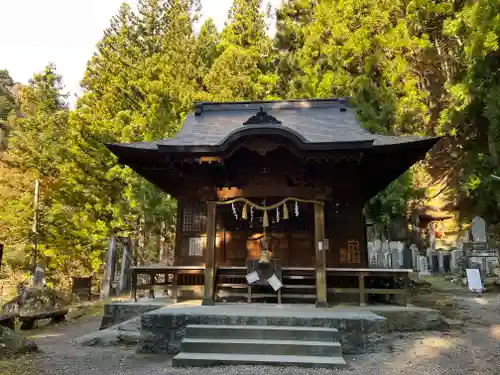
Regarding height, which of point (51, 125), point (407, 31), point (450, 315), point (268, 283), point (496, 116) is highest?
point (407, 31)

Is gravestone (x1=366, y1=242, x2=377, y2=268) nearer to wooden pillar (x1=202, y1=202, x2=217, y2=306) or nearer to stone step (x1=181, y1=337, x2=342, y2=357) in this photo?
wooden pillar (x1=202, y1=202, x2=217, y2=306)

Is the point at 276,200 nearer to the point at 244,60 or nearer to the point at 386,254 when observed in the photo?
the point at 386,254

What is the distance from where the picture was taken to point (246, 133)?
812cm

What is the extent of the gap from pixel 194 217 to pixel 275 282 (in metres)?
3.47

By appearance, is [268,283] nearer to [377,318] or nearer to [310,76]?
[377,318]

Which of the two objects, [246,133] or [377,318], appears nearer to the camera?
[377,318]

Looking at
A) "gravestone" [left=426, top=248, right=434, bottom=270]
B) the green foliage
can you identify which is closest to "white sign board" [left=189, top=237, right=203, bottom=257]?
the green foliage

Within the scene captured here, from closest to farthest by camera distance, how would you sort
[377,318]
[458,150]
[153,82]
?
[377,318]
[153,82]
[458,150]

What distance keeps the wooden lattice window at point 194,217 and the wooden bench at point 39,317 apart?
16.9ft

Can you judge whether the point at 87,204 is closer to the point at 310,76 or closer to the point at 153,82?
the point at 153,82

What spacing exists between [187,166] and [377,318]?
5.60 m

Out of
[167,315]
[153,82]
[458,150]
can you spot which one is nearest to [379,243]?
[458,150]

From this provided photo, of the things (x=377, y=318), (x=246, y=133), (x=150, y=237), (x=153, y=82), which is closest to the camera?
(x=377, y=318)

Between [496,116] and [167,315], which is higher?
[496,116]
